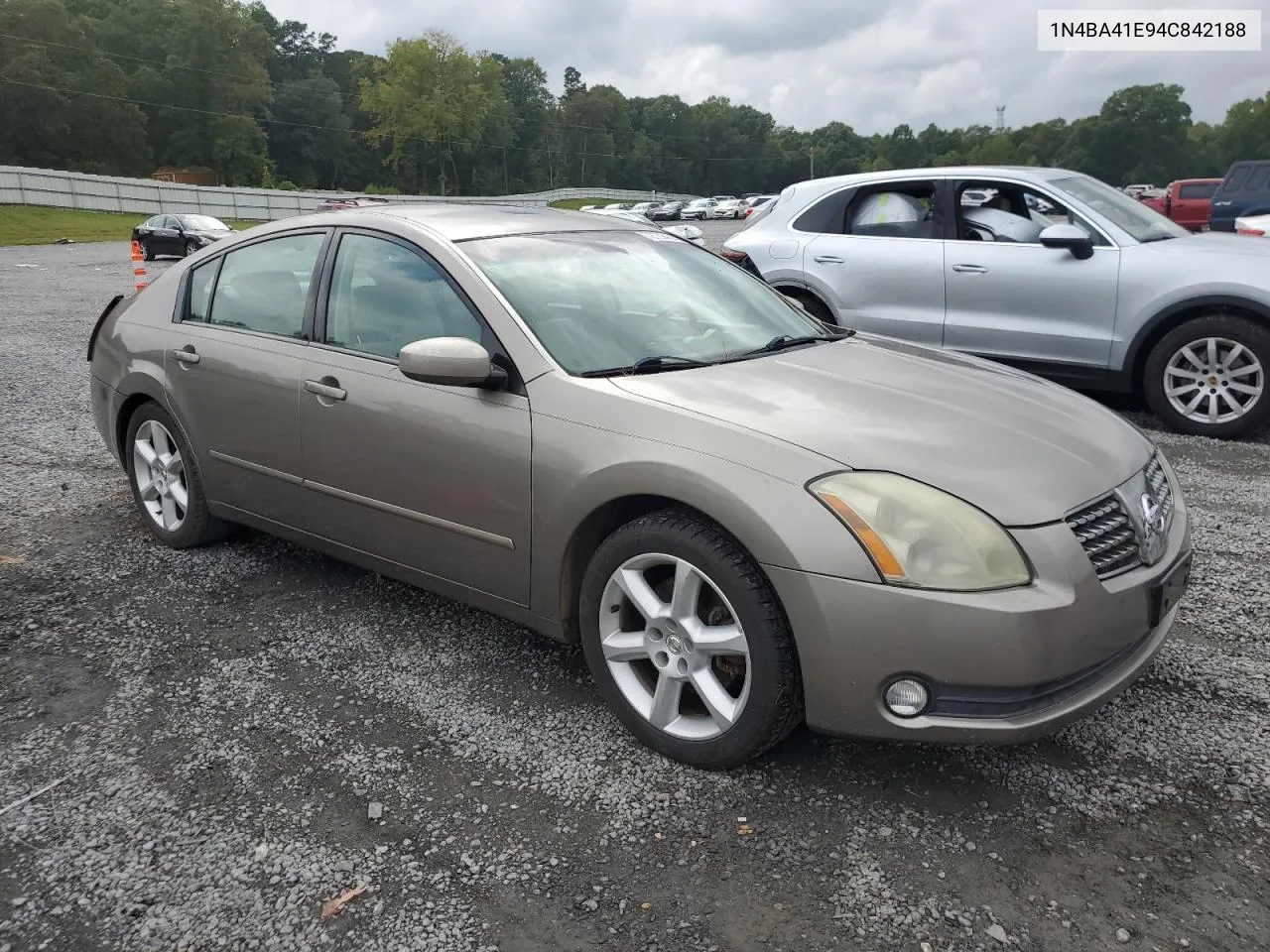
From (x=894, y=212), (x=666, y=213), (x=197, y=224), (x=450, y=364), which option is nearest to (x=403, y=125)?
(x=666, y=213)

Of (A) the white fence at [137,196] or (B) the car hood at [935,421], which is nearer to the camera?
(B) the car hood at [935,421]

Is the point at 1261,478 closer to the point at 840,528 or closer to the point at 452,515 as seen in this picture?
the point at 840,528

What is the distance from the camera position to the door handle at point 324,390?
360 centimetres

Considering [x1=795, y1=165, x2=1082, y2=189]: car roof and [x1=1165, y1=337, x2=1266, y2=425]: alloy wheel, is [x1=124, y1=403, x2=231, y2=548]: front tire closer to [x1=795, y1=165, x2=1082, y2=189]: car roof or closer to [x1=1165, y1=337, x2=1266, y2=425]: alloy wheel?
[x1=795, y1=165, x2=1082, y2=189]: car roof

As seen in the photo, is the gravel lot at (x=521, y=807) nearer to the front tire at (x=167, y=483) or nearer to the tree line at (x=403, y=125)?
the front tire at (x=167, y=483)

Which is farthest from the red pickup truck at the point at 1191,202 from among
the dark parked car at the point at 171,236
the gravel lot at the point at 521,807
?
the gravel lot at the point at 521,807

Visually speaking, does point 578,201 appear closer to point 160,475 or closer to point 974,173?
point 974,173

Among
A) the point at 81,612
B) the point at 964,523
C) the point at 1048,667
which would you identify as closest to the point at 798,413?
the point at 964,523

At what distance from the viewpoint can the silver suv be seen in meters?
6.29

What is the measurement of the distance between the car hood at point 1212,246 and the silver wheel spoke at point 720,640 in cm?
522

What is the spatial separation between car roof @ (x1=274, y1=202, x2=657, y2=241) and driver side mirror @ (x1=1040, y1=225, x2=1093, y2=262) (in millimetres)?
3477

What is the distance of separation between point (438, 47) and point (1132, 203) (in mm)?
102157

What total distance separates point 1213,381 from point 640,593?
5151 mm

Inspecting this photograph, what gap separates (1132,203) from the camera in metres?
7.30
